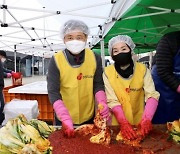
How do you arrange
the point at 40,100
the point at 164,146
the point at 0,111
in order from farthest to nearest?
1. the point at 40,100
2. the point at 0,111
3. the point at 164,146

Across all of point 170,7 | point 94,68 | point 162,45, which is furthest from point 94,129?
point 170,7

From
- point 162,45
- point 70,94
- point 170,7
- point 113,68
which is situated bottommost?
point 70,94

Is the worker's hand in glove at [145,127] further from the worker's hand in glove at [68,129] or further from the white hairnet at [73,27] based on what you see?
the white hairnet at [73,27]

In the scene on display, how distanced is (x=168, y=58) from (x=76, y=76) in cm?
71

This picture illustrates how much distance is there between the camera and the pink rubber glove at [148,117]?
4.86 feet

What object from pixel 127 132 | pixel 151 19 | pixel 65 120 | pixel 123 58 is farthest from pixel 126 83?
pixel 151 19

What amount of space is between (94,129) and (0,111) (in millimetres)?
2201

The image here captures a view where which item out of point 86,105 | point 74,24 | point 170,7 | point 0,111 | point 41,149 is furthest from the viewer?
point 170,7

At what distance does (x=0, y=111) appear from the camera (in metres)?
3.29

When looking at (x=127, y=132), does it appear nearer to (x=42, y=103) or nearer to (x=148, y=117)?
(x=148, y=117)

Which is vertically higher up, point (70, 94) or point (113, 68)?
point (113, 68)

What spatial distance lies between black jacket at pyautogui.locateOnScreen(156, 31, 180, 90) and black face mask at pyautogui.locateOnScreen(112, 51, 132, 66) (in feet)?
0.87

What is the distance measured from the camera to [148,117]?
1.55 meters

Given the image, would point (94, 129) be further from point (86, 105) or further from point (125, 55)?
point (125, 55)
